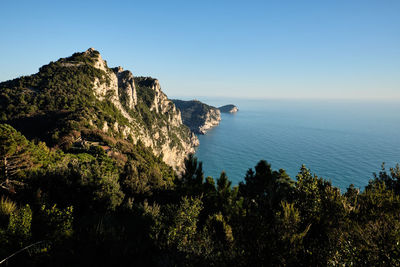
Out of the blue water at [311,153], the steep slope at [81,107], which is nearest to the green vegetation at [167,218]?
the steep slope at [81,107]

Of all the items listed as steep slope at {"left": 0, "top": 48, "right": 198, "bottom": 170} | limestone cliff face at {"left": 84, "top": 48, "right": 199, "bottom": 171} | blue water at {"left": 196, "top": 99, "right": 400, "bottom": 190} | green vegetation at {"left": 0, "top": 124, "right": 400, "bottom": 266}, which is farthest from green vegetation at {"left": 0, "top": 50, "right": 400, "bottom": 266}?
blue water at {"left": 196, "top": 99, "right": 400, "bottom": 190}

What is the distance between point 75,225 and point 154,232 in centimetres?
740

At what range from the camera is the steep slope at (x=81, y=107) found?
52.8m

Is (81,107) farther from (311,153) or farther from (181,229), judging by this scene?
(311,153)

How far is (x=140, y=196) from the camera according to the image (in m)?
32.2

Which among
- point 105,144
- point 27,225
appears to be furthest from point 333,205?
point 105,144

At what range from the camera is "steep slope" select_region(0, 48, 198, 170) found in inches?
2078

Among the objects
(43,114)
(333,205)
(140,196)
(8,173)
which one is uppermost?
(43,114)

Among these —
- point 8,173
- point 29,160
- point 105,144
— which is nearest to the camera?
point 8,173

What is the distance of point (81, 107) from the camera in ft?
223

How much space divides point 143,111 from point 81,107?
199 ft

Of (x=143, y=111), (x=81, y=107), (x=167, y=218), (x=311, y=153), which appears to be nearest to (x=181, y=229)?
(x=167, y=218)

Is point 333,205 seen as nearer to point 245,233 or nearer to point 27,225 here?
point 245,233

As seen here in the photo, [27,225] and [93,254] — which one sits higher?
[27,225]
